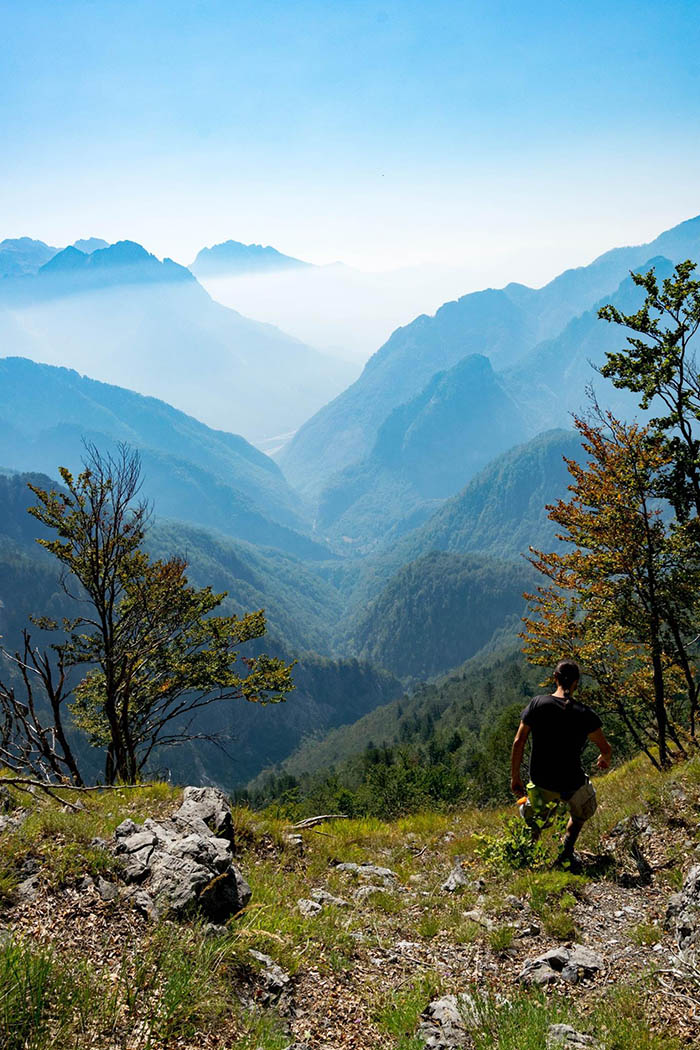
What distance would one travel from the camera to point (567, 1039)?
152 inches

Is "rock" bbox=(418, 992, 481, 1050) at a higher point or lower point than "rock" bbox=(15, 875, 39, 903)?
lower

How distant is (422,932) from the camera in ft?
19.3

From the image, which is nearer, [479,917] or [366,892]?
[479,917]

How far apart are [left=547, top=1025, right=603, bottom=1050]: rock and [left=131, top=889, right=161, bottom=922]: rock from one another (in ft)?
10.4

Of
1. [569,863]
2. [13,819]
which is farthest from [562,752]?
[13,819]

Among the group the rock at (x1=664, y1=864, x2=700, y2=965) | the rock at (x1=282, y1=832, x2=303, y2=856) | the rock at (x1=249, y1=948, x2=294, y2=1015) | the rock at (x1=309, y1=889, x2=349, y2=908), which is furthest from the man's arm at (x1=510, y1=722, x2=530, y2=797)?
the rock at (x1=249, y1=948, x2=294, y2=1015)

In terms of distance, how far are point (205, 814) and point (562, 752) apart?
4.53 metres

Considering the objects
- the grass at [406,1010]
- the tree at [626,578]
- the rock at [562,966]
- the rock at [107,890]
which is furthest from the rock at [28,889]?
the tree at [626,578]

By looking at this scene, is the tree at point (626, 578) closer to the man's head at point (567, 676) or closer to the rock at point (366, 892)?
the man's head at point (567, 676)

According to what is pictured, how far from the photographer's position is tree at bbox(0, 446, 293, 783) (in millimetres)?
13305

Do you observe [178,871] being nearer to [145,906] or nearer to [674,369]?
[145,906]

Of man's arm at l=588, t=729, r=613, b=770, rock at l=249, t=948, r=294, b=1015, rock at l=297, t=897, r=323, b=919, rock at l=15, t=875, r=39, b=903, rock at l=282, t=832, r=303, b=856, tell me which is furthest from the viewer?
rock at l=282, t=832, r=303, b=856

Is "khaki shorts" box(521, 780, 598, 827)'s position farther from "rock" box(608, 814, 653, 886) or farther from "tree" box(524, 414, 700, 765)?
"tree" box(524, 414, 700, 765)

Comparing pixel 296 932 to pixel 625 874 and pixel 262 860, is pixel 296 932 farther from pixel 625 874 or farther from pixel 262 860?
pixel 625 874
